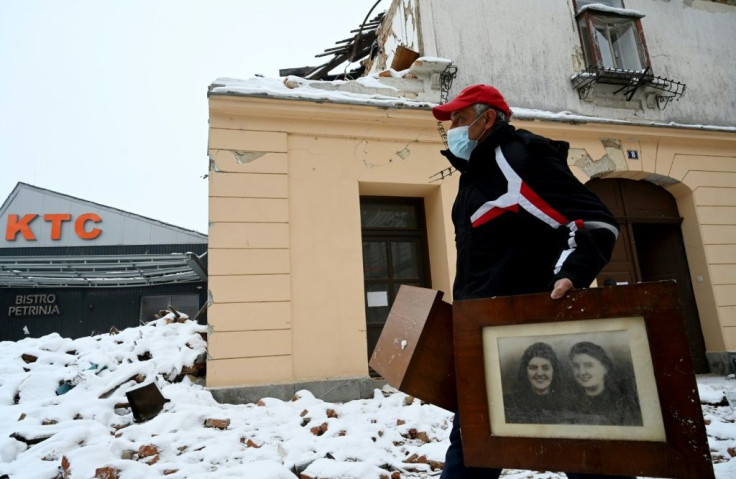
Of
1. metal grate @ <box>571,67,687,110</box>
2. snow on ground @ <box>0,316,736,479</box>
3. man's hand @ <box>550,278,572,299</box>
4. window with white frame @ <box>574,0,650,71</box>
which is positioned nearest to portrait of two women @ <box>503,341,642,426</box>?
man's hand @ <box>550,278,572,299</box>

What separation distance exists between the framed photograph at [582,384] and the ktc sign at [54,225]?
1805cm

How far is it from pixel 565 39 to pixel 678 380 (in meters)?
7.67

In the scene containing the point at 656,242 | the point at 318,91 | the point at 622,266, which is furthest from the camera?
the point at 656,242

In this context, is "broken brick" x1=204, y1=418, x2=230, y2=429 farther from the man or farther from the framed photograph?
the framed photograph

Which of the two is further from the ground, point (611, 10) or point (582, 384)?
point (611, 10)

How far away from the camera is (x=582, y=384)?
45.8 inches

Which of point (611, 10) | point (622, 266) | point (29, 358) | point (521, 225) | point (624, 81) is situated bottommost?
point (29, 358)

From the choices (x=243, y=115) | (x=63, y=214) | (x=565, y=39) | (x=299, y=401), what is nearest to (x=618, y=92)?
(x=565, y=39)

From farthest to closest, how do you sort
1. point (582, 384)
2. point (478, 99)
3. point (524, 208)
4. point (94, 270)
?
point (94, 270)
point (478, 99)
point (524, 208)
point (582, 384)

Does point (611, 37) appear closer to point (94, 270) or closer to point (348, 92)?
point (348, 92)

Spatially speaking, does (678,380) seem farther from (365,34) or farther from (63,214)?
(63,214)

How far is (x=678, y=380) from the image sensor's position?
3.48 ft

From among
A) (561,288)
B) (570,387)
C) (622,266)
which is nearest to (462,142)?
(561,288)

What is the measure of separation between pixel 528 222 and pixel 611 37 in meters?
7.86
